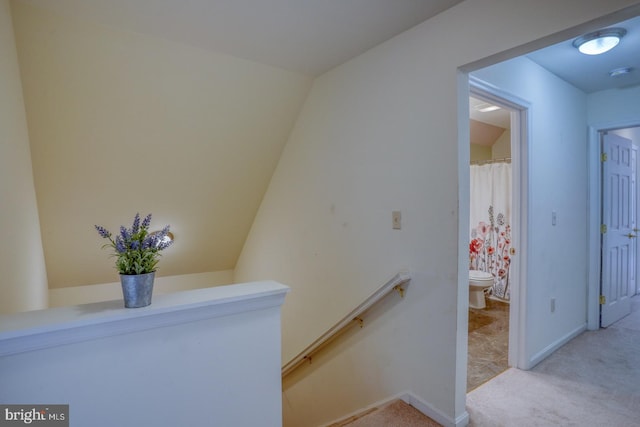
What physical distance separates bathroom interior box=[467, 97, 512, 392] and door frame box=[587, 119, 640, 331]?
0.76 meters

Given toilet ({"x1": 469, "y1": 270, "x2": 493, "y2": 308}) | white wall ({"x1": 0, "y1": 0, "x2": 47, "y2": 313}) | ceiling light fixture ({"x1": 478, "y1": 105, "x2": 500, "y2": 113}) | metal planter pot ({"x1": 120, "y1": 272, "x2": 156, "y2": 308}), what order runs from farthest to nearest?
ceiling light fixture ({"x1": 478, "y1": 105, "x2": 500, "y2": 113}), toilet ({"x1": 469, "y1": 270, "x2": 493, "y2": 308}), white wall ({"x1": 0, "y1": 0, "x2": 47, "y2": 313}), metal planter pot ({"x1": 120, "y1": 272, "x2": 156, "y2": 308})

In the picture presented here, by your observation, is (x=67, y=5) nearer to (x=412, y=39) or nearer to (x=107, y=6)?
(x=107, y=6)

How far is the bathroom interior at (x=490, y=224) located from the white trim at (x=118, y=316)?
9.49ft

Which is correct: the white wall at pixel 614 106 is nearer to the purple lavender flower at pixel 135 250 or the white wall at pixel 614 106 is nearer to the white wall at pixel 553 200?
the white wall at pixel 553 200

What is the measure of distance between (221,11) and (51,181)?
1963 millimetres

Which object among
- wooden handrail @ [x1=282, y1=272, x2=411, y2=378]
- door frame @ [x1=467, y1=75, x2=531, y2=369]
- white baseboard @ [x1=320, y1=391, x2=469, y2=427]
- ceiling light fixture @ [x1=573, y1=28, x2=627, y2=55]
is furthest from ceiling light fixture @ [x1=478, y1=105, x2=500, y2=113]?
white baseboard @ [x1=320, y1=391, x2=469, y2=427]

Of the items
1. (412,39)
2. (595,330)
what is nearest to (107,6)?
(412,39)

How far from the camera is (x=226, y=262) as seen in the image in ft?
14.1

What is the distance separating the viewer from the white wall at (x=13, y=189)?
1.54 meters

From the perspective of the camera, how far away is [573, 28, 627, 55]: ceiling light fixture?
1990 millimetres

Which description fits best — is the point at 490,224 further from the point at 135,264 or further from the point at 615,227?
the point at 135,264

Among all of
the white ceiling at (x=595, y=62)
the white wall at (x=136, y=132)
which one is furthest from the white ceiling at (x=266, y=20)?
the white ceiling at (x=595, y=62)

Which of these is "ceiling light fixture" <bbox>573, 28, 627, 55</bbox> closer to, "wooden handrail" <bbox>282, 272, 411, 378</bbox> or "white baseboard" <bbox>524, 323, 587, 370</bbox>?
"wooden handrail" <bbox>282, 272, 411, 378</bbox>

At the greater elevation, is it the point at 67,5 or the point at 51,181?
the point at 67,5
